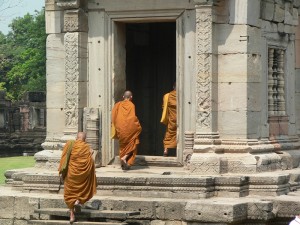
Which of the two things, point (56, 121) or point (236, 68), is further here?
point (56, 121)

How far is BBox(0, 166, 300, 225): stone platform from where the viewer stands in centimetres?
1334

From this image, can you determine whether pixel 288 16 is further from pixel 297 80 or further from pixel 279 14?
pixel 297 80

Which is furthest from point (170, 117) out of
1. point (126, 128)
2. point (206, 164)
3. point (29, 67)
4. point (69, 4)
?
point (29, 67)

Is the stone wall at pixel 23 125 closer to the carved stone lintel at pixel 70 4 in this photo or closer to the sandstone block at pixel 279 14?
the carved stone lintel at pixel 70 4

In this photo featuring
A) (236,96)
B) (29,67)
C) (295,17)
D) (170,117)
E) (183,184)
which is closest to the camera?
(183,184)

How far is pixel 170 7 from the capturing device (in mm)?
14922

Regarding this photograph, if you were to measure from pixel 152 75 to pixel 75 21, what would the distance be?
3194mm

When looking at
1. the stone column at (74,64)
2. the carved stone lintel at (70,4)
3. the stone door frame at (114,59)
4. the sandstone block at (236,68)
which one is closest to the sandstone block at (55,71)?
the stone column at (74,64)

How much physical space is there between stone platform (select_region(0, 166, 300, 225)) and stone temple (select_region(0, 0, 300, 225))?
0.01m

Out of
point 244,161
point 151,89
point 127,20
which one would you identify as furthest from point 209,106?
point 151,89

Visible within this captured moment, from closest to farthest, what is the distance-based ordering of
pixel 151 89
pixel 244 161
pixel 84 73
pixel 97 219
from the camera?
pixel 97 219
pixel 244 161
pixel 84 73
pixel 151 89

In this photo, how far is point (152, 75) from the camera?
59.4 feet

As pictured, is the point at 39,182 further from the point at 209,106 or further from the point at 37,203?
the point at 209,106

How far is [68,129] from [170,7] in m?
2.45
